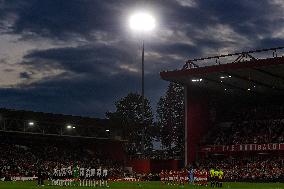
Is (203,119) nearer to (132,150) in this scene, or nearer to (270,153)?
(270,153)

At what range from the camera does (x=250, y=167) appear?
64.4m

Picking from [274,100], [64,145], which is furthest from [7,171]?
[274,100]

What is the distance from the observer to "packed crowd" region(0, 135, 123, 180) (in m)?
61.3

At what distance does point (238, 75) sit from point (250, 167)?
11.7m

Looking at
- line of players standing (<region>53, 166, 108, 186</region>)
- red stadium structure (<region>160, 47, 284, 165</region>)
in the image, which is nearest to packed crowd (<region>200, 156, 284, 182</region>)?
red stadium structure (<region>160, 47, 284, 165</region>)

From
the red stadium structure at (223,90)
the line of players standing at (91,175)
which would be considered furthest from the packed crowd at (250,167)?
the line of players standing at (91,175)

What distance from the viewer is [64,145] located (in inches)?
3007

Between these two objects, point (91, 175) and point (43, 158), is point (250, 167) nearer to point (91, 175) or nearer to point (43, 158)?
point (91, 175)

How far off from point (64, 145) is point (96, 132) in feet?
16.7

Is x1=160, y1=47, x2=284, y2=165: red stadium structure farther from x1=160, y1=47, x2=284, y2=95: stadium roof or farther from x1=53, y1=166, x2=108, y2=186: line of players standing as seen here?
x1=53, y1=166, x2=108, y2=186: line of players standing

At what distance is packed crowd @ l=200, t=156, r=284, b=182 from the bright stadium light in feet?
65.4

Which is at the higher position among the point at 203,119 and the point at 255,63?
the point at 255,63

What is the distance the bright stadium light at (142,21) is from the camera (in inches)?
2464

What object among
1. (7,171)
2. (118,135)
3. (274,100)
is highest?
(274,100)
